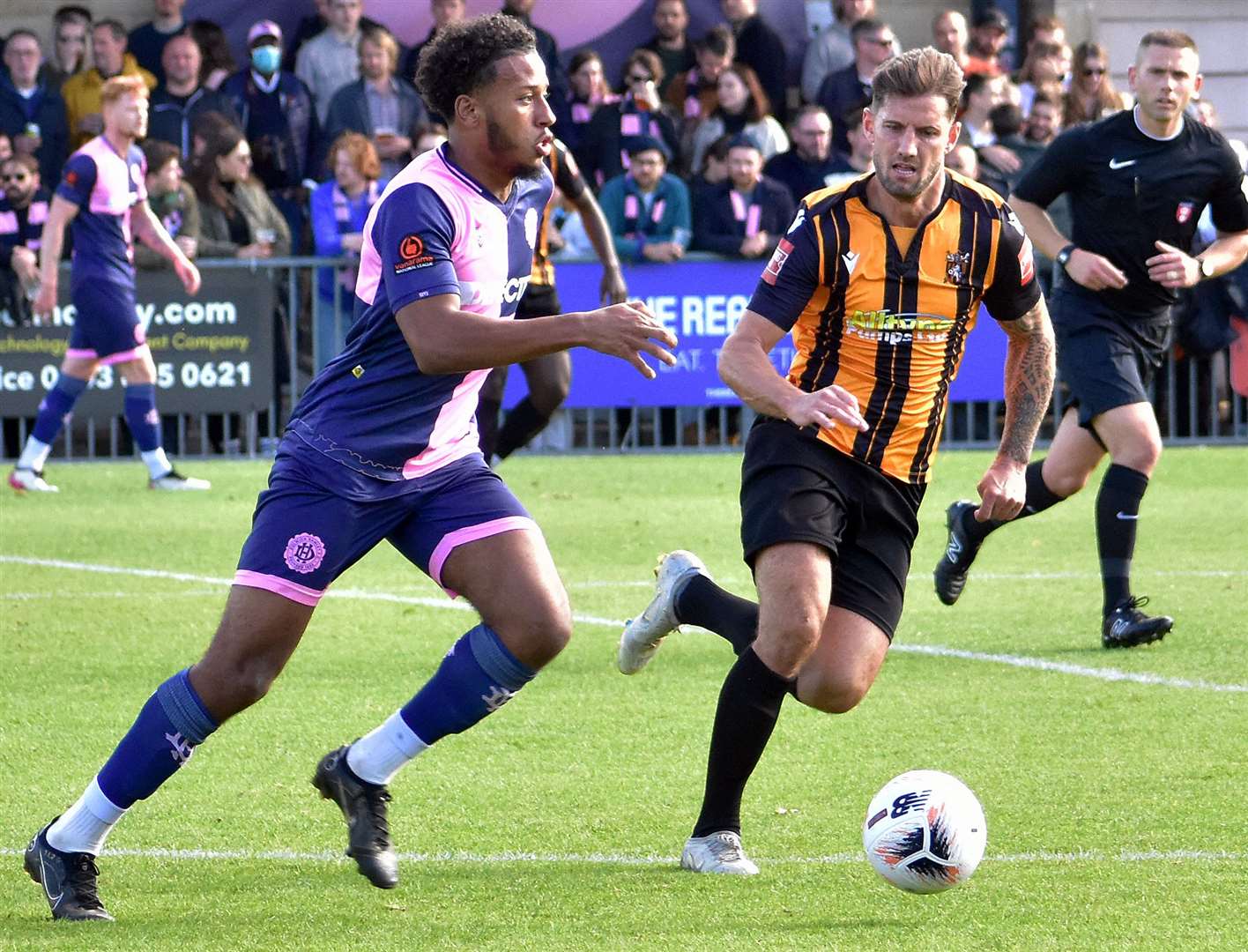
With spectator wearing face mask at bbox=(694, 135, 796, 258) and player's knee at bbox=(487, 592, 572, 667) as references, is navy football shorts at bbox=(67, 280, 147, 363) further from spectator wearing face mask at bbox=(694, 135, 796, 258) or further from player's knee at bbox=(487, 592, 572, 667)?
player's knee at bbox=(487, 592, 572, 667)

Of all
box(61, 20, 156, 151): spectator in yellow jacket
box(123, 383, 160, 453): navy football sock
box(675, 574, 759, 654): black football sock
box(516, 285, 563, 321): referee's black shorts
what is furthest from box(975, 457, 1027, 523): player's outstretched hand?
box(61, 20, 156, 151): spectator in yellow jacket

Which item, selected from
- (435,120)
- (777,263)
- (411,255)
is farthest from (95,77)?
(411,255)

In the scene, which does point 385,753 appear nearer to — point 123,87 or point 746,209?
point 123,87

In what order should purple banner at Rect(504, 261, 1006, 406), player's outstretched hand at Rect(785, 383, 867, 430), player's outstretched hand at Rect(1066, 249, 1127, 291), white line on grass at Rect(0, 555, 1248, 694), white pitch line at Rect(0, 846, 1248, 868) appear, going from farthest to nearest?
purple banner at Rect(504, 261, 1006, 406) < player's outstretched hand at Rect(1066, 249, 1127, 291) < white line on grass at Rect(0, 555, 1248, 694) < white pitch line at Rect(0, 846, 1248, 868) < player's outstretched hand at Rect(785, 383, 867, 430)

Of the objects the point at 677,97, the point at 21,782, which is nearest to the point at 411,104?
the point at 677,97

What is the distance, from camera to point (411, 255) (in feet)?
15.1

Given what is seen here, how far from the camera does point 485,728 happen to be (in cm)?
671

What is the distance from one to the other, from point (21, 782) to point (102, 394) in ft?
32.0

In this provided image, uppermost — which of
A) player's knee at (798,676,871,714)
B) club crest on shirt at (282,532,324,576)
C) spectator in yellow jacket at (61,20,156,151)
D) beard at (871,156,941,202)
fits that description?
spectator in yellow jacket at (61,20,156,151)

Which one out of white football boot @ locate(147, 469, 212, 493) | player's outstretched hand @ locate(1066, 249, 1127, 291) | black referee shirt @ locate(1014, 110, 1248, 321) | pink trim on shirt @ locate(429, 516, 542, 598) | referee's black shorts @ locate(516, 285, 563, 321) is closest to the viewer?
pink trim on shirt @ locate(429, 516, 542, 598)

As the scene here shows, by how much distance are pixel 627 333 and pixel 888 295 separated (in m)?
1.18

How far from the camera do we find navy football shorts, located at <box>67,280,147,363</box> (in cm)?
1292

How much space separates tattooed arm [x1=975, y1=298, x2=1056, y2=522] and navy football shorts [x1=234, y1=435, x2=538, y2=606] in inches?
55.8

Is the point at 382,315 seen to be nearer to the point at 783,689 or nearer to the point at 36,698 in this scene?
the point at 783,689
